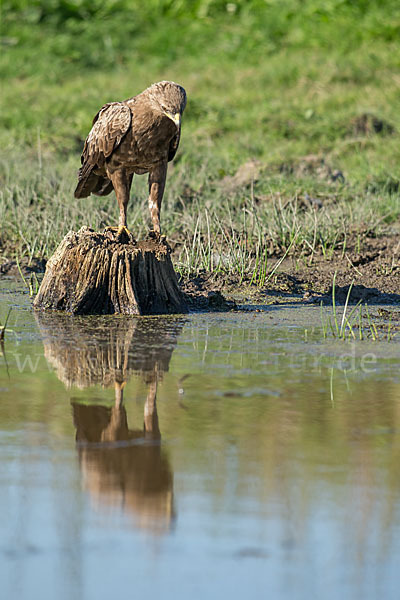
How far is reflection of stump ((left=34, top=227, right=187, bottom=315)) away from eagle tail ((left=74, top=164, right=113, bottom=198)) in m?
0.67

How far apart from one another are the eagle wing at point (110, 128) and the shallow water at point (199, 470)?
156 centimetres

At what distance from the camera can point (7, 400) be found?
4199 mm

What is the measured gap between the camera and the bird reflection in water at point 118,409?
3.07 m

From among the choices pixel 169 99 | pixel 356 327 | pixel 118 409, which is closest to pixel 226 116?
pixel 169 99

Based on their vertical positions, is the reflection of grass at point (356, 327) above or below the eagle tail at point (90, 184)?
below

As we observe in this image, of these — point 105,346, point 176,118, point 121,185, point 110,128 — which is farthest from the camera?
point 121,185

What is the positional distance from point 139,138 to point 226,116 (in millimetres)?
8215

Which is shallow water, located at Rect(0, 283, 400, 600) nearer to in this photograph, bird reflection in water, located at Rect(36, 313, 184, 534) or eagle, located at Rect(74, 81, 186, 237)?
bird reflection in water, located at Rect(36, 313, 184, 534)

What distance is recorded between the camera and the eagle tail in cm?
712

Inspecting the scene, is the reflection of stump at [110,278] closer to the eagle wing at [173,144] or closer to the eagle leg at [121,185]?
the eagle leg at [121,185]

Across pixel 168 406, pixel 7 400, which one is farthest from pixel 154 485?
pixel 7 400

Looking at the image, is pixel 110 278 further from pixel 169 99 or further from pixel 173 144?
pixel 169 99

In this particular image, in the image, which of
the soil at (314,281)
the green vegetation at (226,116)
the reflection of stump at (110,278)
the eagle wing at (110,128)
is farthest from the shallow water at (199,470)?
the green vegetation at (226,116)

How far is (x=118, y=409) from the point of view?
408cm
